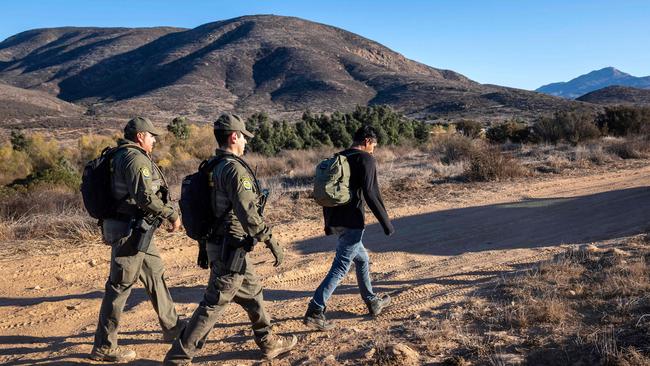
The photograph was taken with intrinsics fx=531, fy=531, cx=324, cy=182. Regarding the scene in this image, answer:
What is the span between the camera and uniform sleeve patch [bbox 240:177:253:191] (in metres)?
3.75

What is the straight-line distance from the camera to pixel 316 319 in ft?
15.9

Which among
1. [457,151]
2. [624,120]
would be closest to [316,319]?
[457,151]

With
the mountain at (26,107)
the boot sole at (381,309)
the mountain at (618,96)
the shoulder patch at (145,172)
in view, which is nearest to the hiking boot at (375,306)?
the boot sole at (381,309)

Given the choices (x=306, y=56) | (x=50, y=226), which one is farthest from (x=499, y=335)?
(x=306, y=56)

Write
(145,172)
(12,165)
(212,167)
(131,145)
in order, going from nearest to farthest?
(212,167), (145,172), (131,145), (12,165)

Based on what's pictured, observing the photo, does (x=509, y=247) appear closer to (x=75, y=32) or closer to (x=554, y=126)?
(x=554, y=126)

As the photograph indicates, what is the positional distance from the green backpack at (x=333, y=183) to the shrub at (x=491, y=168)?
30.8ft

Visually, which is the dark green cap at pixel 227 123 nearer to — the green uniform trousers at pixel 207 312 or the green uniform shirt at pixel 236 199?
the green uniform shirt at pixel 236 199

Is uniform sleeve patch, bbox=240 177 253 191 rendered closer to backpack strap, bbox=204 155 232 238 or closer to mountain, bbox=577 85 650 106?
backpack strap, bbox=204 155 232 238

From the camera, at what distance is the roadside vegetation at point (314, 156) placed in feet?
33.7

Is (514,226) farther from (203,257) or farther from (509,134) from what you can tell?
(509,134)

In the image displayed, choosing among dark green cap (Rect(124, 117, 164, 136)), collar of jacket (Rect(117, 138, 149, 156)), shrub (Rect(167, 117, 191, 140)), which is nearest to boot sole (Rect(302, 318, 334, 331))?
collar of jacket (Rect(117, 138, 149, 156))

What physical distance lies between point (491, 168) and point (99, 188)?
1088 cm

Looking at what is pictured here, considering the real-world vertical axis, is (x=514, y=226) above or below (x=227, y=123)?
below
